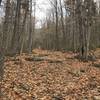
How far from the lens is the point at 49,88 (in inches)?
398

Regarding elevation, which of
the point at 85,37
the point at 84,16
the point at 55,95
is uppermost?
the point at 84,16

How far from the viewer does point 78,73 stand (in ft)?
42.9

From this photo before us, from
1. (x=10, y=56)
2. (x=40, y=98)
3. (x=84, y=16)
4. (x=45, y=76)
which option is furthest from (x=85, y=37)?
(x=40, y=98)

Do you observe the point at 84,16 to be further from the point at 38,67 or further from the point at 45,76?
the point at 45,76

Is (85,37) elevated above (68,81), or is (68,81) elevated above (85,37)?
(85,37)

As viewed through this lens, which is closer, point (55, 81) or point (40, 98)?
point (40, 98)

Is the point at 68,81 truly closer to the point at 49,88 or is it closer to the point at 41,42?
the point at 49,88

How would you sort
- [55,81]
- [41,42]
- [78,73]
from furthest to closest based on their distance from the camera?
1. [41,42]
2. [78,73]
3. [55,81]

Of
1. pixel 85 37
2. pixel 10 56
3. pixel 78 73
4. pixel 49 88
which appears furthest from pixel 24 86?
pixel 85 37

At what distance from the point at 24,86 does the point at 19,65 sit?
4535 mm

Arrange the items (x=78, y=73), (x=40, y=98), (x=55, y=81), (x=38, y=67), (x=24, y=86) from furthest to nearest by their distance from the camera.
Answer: (x=38, y=67) → (x=78, y=73) → (x=55, y=81) → (x=24, y=86) → (x=40, y=98)

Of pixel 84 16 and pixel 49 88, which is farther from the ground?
pixel 84 16

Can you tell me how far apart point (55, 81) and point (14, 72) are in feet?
7.29

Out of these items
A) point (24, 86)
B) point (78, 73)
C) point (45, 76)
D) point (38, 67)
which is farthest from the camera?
point (38, 67)
